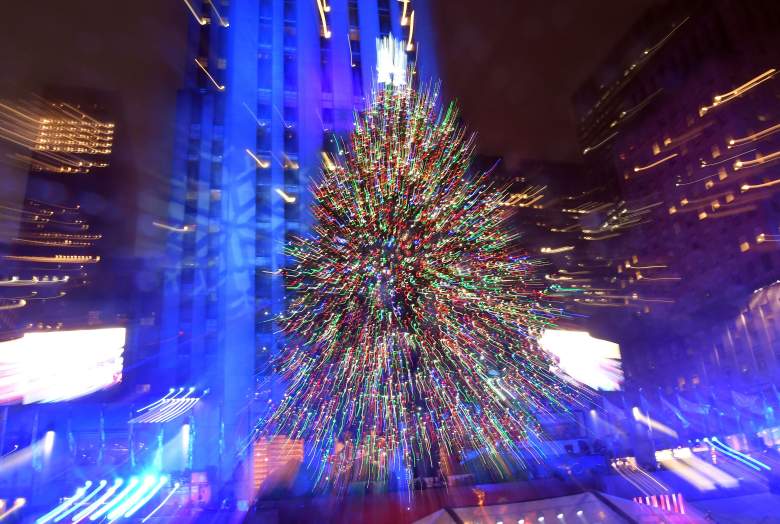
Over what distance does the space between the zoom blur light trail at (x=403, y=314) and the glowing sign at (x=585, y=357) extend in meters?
4.26

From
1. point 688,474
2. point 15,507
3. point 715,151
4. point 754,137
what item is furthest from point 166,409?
point 715,151

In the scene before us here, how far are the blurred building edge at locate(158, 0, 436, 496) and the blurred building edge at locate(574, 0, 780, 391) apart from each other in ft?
56.8

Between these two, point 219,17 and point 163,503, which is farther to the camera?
point 219,17

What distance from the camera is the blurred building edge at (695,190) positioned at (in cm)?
2859

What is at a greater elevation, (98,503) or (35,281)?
(35,281)

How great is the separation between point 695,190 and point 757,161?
8.22 meters

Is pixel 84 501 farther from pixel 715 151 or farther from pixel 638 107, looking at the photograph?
pixel 638 107

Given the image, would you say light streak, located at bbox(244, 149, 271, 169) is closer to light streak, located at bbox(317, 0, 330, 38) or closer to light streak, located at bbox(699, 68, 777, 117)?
light streak, located at bbox(317, 0, 330, 38)

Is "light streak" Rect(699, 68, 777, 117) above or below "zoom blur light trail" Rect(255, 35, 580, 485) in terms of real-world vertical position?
above

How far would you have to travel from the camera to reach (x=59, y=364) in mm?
16953

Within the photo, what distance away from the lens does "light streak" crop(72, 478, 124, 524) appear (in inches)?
442

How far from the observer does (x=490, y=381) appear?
16.1m

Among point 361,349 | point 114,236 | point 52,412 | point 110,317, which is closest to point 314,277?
point 361,349

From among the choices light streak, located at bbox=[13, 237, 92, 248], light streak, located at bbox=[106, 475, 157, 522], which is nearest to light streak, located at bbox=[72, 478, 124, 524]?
light streak, located at bbox=[106, 475, 157, 522]
